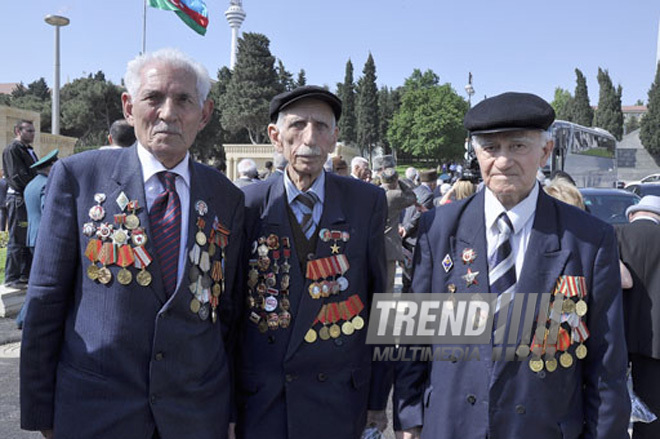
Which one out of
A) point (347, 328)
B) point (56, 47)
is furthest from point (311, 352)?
point (56, 47)

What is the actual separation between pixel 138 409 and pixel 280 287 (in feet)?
2.67

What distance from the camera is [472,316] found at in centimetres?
221

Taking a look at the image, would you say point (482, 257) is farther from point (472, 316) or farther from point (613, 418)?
point (613, 418)

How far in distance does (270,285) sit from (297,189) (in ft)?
1.65

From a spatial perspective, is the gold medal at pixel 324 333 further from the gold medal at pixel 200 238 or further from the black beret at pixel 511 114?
the black beret at pixel 511 114

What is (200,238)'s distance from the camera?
2.19 m

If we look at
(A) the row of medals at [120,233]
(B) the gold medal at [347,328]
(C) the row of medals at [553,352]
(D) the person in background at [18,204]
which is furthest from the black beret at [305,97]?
(D) the person in background at [18,204]

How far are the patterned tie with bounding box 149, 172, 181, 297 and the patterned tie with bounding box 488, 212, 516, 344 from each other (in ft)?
4.43

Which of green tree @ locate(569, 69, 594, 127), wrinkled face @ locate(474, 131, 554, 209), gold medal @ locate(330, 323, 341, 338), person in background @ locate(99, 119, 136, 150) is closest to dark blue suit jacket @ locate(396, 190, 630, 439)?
wrinkled face @ locate(474, 131, 554, 209)

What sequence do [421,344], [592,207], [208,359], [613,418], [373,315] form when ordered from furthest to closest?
[592,207], [373,315], [421,344], [208,359], [613,418]

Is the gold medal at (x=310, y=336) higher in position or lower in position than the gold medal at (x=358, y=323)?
lower

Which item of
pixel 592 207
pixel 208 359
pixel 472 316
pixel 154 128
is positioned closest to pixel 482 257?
pixel 472 316

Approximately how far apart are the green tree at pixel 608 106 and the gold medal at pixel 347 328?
68.0m

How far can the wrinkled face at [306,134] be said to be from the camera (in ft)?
8.22
